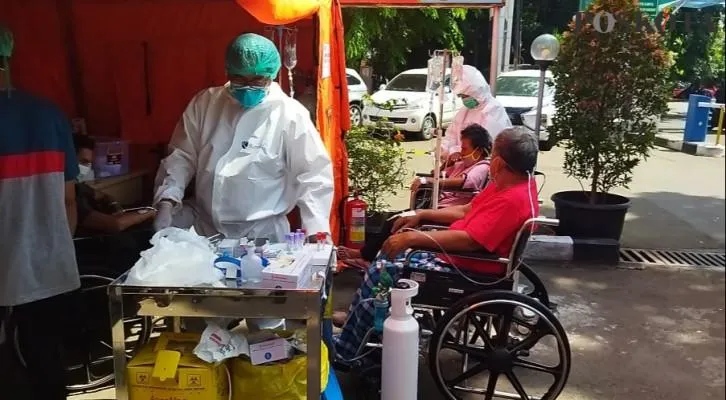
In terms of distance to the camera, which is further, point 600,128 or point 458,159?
point 600,128

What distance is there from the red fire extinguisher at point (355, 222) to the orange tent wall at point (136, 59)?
11 centimetres

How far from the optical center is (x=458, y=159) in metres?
4.81

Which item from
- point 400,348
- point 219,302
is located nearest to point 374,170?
point 400,348

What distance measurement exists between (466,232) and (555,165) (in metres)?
3.20

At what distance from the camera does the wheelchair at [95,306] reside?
298 cm

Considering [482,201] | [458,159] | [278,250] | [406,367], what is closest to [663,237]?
[458,159]

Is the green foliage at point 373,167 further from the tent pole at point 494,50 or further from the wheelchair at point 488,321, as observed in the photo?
the wheelchair at point 488,321

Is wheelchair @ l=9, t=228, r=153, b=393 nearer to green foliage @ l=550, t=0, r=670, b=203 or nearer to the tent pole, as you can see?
the tent pole

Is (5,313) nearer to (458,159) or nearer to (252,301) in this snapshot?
(252,301)

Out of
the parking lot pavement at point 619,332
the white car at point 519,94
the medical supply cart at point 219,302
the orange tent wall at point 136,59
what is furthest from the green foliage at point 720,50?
the white car at point 519,94

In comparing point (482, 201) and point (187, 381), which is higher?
point (482, 201)

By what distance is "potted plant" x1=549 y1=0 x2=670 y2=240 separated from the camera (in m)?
4.97

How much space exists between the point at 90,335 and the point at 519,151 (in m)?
Answer: 2.12

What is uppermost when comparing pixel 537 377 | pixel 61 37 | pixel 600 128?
pixel 61 37
